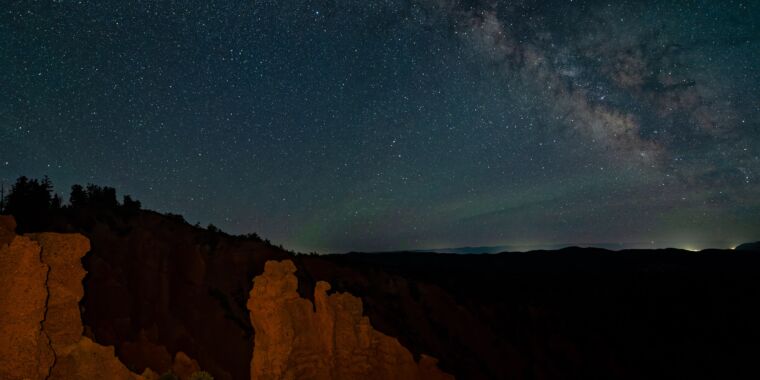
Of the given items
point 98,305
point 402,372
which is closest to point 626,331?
point 402,372

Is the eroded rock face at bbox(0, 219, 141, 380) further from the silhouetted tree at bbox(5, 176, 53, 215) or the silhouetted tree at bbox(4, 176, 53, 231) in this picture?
the silhouetted tree at bbox(5, 176, 53, 215)

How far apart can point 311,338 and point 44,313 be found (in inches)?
295

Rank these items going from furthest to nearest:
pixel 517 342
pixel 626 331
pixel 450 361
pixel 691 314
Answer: pixel 691 314 → pixel 626 331 → pixel 517 342 → pixel 450 361

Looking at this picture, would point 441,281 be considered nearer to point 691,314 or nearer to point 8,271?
point 691,314

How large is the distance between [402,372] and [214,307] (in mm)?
10586

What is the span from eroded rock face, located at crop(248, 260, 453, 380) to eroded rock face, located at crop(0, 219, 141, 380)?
406 centimetres

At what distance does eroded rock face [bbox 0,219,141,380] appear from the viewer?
9133 mm

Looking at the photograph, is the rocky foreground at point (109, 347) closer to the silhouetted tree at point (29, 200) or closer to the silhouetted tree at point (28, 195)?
the silhouetted tree at point (29, 200)

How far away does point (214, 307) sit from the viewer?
826 inches

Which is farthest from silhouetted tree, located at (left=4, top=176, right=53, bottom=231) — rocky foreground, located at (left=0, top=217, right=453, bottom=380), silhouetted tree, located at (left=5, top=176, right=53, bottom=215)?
rocky foreground, located at (left=0, top=217, right=453, bottom=380)

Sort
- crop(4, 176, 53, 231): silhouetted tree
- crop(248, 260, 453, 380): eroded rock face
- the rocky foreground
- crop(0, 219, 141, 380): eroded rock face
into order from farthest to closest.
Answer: crop(4, 176, 53, 231): silhouetted tree
crop(248, 260, 453, 380): eroded rock face
the rocky foreground
crop(0, 219, 141, 380): eroded rock face

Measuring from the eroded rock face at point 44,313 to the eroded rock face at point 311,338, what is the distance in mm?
4057

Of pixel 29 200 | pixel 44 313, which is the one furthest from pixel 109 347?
pixel 29 200

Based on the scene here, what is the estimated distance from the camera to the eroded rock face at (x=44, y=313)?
913 centimetres
